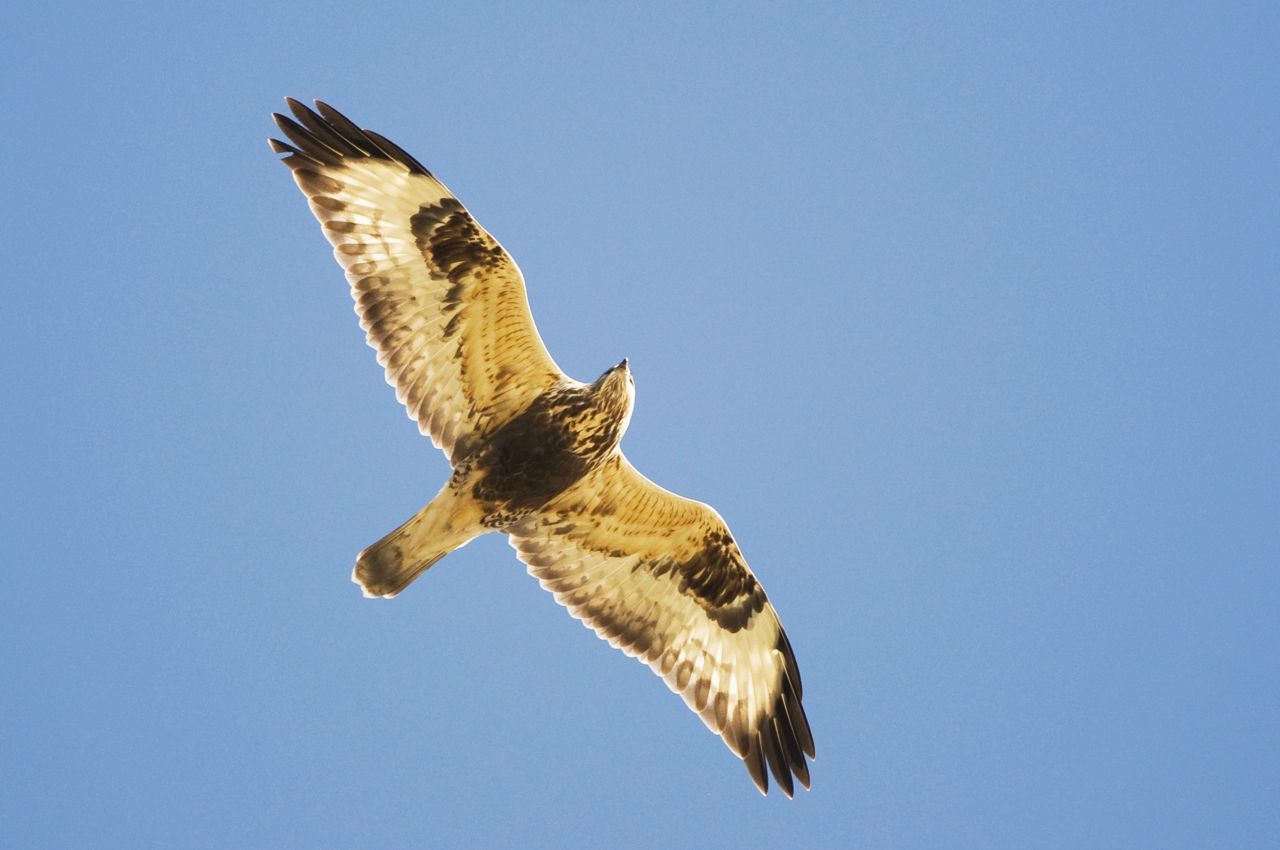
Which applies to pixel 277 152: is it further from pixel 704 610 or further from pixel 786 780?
pixel 786 780

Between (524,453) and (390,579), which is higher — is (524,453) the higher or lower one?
the higher one

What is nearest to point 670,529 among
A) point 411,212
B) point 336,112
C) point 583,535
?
point 583,535

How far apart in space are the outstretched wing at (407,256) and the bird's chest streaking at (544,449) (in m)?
0.38

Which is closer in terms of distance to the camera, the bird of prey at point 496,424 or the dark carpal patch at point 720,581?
the bird of prey at point 496,424

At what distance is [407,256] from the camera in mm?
9891

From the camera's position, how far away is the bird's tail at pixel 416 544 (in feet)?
32.1

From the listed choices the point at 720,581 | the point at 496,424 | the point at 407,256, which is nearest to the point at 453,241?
the point at 407,256

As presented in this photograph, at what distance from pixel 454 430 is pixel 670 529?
1844mm

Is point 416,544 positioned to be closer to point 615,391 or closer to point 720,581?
point 615,391

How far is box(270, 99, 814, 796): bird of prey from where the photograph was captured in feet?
32.3

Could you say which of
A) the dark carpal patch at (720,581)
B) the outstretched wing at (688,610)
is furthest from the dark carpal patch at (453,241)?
the dark carpal patch at (720,581)

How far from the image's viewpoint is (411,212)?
390 inches

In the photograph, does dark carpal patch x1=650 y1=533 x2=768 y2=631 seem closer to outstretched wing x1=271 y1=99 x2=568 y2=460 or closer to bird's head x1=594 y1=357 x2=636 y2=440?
bird's head x1=594 y1=357 x2=636 y2=440

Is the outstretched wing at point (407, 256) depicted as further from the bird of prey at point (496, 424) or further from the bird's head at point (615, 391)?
the bird's head at point (615, 391)
